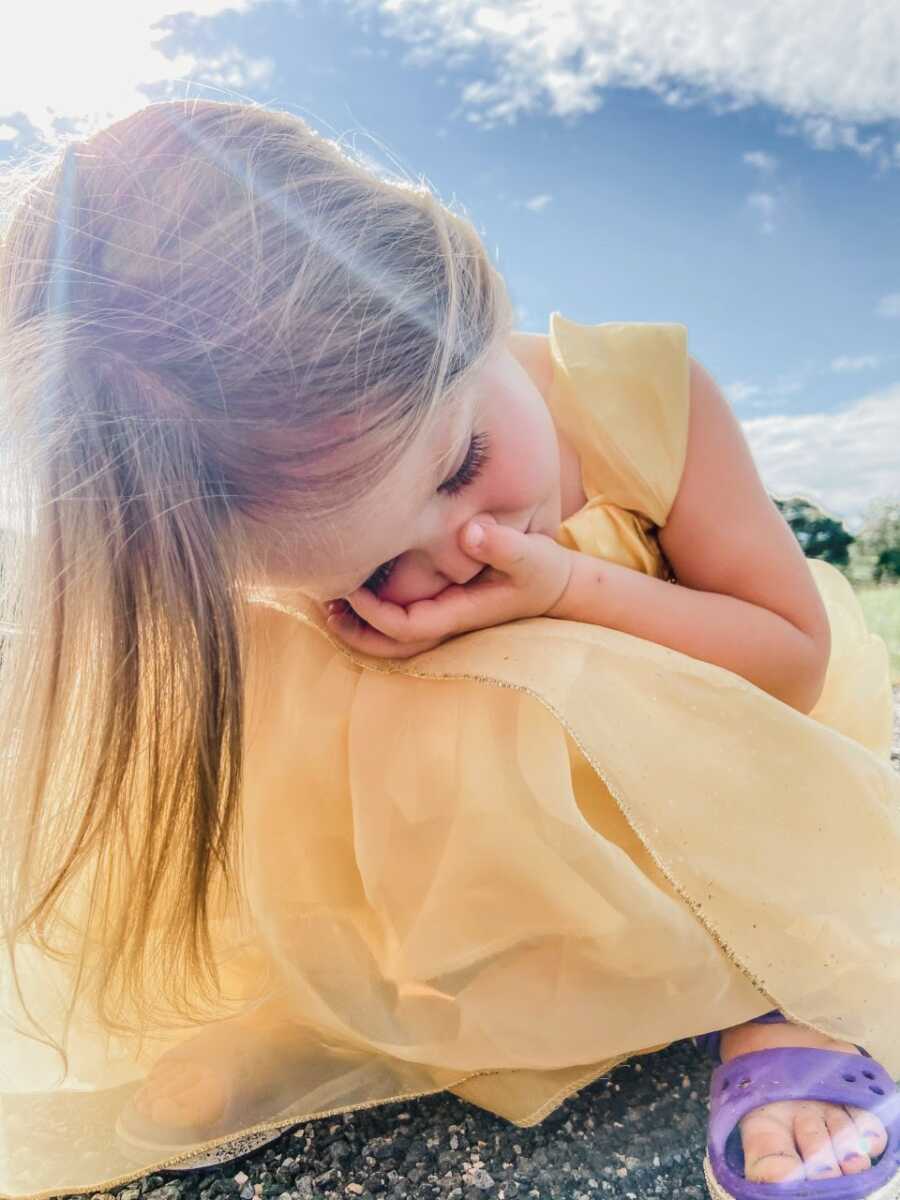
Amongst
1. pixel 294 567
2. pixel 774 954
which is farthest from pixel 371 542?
pixel 774 954

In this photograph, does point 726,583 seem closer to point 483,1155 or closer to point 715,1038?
point 715,1038

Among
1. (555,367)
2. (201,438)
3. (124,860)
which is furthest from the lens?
(555,367)

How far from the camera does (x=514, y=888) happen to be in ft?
4.98

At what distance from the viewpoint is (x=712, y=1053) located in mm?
1736

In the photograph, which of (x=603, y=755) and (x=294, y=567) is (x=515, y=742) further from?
(x=294, y=567)

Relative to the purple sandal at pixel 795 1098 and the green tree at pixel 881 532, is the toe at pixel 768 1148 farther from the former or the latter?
the green tree at pixel 881 532

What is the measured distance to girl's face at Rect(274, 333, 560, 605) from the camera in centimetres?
146

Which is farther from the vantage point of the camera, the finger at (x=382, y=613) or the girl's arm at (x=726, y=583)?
the girl's arm at (x=726, y=583)

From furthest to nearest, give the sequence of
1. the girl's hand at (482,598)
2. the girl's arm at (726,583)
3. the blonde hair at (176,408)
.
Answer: the girl's arm at (726,583) → the girl's hand at (482,598) → the blonde hair at (176,408)

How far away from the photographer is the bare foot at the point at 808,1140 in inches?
56.7

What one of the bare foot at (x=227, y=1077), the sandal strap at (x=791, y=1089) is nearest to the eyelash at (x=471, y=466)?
the bare foot at (x=227, y=1077)

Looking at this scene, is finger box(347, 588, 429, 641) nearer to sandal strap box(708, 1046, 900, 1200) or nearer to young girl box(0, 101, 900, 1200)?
young girl box(0, 101, 900, 1200)

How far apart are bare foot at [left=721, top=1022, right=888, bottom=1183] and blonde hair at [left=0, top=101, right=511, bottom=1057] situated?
879mm

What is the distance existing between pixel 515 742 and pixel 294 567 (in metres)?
0.40
